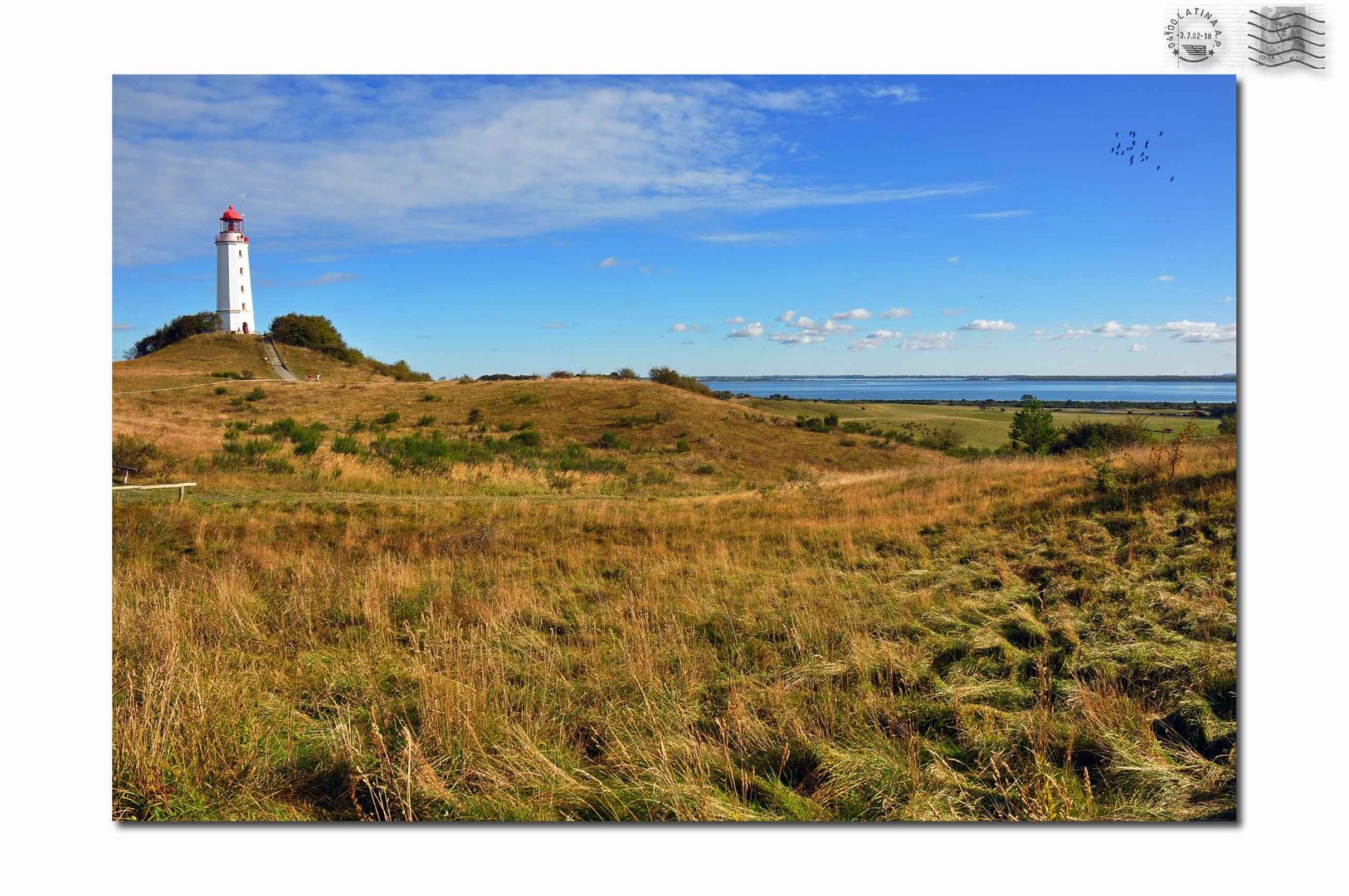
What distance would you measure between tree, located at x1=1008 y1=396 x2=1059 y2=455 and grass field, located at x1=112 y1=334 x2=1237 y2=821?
860cm

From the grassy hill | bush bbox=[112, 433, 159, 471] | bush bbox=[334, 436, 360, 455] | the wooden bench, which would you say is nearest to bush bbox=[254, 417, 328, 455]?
bush bbox=[334, 436, 360, 455]

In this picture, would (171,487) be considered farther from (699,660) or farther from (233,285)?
(233,285)

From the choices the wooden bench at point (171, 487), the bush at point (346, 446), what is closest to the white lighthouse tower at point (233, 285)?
the bush at point (346, 446)

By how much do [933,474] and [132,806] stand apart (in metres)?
15.9

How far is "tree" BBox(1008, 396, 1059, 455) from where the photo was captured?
20000 millimetres

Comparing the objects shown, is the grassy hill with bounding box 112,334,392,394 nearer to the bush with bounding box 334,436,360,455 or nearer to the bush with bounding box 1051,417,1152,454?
the bush with bounding box 334,436,360,455

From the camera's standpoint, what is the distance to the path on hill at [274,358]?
48.2m

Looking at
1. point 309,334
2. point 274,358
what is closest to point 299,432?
point 274,358

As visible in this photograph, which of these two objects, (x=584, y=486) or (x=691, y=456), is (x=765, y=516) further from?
(x=691, y=456)

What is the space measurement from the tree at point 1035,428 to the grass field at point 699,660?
28.2 ft

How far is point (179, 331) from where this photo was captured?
54594 mm

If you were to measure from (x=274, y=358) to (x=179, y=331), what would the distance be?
890cm

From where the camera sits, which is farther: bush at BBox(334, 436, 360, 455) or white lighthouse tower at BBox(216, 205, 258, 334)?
white lighthouse tower at BBox(216, 205, 258, 334)
